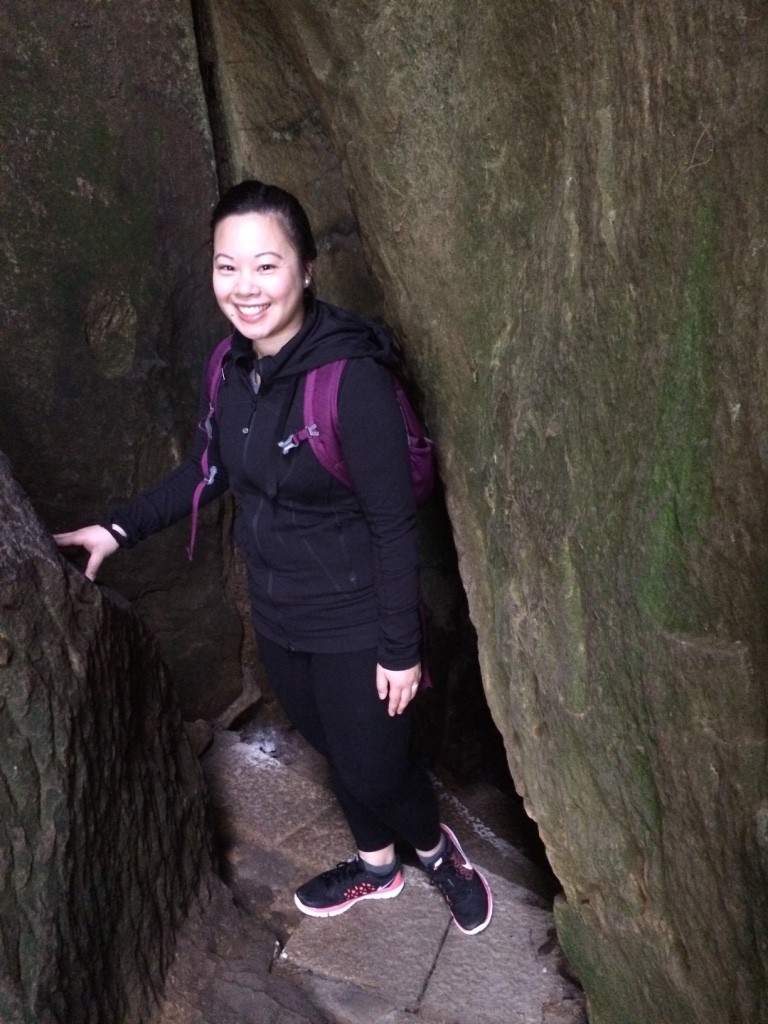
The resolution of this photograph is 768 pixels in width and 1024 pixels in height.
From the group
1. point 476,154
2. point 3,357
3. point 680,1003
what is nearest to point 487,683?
point 680,1003

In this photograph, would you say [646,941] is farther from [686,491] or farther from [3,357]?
[3,357]

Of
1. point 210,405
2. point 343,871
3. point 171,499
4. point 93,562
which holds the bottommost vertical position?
point 343,871

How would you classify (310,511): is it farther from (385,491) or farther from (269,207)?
(269,207)

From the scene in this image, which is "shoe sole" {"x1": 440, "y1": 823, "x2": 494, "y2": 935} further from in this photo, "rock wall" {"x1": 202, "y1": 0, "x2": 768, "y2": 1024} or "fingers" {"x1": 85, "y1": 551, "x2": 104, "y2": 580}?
"fingers" {"x1": 85, "y1": 551, "x2": 104, "y2": 580}

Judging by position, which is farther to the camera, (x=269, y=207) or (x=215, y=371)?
(x=215, y=371)

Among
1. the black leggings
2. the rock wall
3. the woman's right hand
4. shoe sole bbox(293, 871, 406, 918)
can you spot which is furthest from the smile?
shoe sole bbox(293, 871, 406, 918)

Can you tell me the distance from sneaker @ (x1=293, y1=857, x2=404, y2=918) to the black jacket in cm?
87

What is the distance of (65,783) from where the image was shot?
219 centimetres

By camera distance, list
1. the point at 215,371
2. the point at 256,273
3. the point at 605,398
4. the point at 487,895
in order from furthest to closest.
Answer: the point at 487,895 → the point at 215,371 → the point at 256,273 → the point at 605,398

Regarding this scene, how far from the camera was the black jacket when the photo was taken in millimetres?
2221

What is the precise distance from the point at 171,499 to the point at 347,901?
4.16 feet

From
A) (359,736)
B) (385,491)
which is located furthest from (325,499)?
(359,736)

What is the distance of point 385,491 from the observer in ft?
7.34

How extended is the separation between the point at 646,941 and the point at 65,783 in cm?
127
